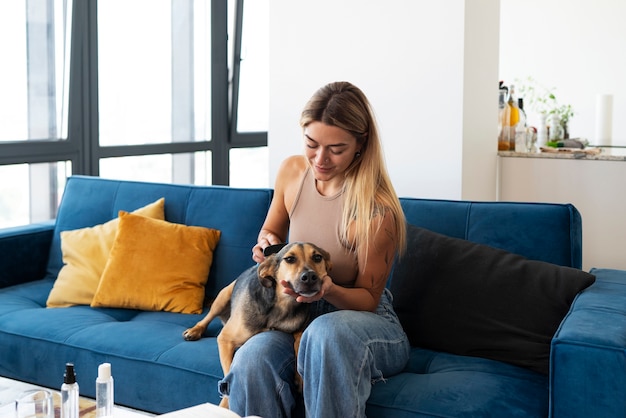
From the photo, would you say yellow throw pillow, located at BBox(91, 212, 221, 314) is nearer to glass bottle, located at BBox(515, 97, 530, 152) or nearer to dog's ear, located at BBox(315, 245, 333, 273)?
dog's ear, located at BBox(315, 245, 333, 273)

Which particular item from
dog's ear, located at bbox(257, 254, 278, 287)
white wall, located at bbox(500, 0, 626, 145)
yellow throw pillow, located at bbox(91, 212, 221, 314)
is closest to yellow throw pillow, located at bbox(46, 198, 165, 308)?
yellow throw pillow, located at bbox(91, 212, 221, 314)

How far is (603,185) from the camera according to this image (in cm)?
353

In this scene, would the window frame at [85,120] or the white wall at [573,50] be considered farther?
the white wall at [573,50]

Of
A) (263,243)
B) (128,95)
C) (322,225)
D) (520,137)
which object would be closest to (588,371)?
(322,225)

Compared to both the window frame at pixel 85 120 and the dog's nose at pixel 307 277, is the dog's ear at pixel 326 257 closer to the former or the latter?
the dog's nose at pixel 307 277

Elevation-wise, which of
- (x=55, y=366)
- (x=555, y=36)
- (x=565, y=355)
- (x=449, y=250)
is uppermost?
(x=555, y=36)

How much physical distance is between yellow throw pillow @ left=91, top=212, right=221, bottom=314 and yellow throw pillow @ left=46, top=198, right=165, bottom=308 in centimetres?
9

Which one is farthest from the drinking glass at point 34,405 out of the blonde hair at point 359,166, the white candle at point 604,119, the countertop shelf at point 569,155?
the white candle at point 604,119

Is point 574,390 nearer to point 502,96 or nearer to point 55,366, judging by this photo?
point 55,366

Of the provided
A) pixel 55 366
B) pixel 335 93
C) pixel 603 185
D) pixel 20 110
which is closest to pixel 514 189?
pixel 603 185

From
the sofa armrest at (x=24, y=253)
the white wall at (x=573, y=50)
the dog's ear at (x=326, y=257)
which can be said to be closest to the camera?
the dog's ear at (x=326, y=257)

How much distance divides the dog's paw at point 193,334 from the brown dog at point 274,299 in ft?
0.51

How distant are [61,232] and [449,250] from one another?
1.63 metres

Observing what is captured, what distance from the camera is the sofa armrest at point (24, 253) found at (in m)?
3.11
